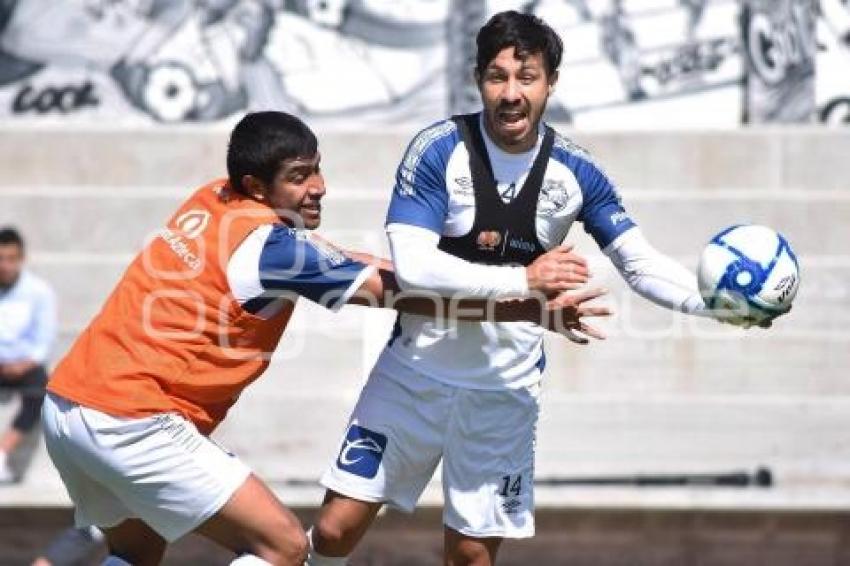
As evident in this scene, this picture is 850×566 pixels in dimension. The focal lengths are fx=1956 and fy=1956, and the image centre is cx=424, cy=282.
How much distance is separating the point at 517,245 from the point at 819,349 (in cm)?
518

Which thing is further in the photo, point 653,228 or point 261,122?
point 653,228

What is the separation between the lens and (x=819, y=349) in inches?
443

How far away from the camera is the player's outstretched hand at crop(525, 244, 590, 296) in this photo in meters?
6.10

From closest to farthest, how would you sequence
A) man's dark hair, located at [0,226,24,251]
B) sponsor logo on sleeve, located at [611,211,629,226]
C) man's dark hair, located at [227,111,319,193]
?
man's dark hair, located at [227,111,319,193], sponsor logo on sleeve, located at [611,211,629,226], man's dark hair, located at [0,226,24,251]

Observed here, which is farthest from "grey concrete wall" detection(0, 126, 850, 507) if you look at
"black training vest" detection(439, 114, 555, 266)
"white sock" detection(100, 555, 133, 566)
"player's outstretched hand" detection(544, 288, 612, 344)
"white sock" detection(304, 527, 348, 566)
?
"player's outstretched hand" detection(544, 288, 612, 344)

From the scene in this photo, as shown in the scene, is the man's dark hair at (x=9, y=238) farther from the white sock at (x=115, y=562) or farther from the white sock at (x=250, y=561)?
the white sock at (x=250, y=561)

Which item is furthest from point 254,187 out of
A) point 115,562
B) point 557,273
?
point 115,562

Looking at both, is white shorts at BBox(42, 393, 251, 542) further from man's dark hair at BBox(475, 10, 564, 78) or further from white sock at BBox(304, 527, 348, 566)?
man's dark hair at BBox(475, 10, 564, 78)

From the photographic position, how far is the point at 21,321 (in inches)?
429

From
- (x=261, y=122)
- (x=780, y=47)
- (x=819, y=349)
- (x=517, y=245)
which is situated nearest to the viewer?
(x=261, y=122)

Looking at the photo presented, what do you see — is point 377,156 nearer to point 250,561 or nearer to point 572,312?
point 572,312

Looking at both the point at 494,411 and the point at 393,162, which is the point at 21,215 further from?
the point at 494,411

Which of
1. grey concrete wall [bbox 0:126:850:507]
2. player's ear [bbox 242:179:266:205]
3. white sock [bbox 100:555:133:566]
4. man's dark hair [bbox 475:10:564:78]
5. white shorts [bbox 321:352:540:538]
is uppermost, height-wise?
man's dark hair [bbox 475:10:564:78]

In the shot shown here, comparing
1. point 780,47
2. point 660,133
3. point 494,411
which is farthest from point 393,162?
point 494,411
